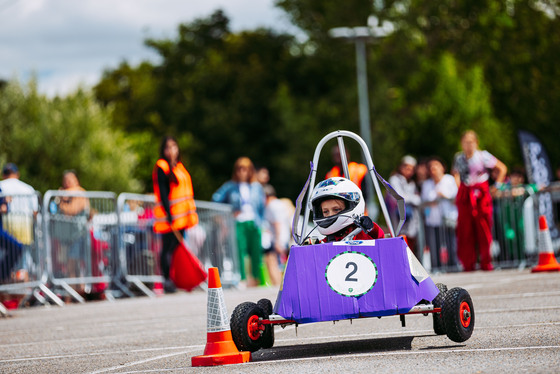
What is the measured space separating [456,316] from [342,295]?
2.53ft

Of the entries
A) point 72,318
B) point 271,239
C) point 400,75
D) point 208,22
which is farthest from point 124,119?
point 72,318

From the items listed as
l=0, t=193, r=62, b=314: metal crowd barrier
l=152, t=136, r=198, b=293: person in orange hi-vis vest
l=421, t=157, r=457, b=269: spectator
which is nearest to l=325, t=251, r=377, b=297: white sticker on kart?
l=152, t=136, r=198, b=293: person in orange hi-vis vest

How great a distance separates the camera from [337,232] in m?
8.65

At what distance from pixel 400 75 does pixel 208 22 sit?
703 inches

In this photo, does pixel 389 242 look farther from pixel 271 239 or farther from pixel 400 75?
pixel 400 75

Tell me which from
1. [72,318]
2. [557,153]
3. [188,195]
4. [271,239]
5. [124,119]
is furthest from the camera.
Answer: [124,119]

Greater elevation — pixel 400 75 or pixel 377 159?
pixel 400 75

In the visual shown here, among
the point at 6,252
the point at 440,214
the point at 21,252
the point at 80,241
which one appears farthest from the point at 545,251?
the point at 6,252

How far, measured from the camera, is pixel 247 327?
312 inches

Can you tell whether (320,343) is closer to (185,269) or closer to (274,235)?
(185,269)

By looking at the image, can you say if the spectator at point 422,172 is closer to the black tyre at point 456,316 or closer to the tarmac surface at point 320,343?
the tarmac surface at point 320,343

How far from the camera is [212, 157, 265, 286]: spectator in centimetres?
2033

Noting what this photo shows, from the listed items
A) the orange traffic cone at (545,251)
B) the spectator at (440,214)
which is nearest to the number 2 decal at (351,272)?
the orange traffic cone at (545,251)

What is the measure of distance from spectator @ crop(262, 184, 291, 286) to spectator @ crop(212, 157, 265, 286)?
0.50m
